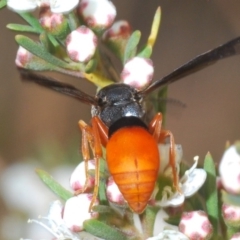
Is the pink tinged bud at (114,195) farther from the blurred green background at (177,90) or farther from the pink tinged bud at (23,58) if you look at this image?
the blurred green background at (177,90)

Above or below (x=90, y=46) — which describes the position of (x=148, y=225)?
below

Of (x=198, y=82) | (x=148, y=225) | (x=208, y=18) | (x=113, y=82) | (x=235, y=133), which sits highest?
(x=208, y=18)

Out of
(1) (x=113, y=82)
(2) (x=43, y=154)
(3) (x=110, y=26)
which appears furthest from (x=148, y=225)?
(2) (x=43, y=154)

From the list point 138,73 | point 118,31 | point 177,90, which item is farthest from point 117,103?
point 177,90

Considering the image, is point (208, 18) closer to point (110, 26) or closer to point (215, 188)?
point (110, 26)

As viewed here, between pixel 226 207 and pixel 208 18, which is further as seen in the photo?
pixel 208 18

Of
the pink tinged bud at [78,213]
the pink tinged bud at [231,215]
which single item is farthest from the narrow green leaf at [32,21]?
the pink tinged bud at [231,215]

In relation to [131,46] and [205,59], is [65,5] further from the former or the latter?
[205,59]
